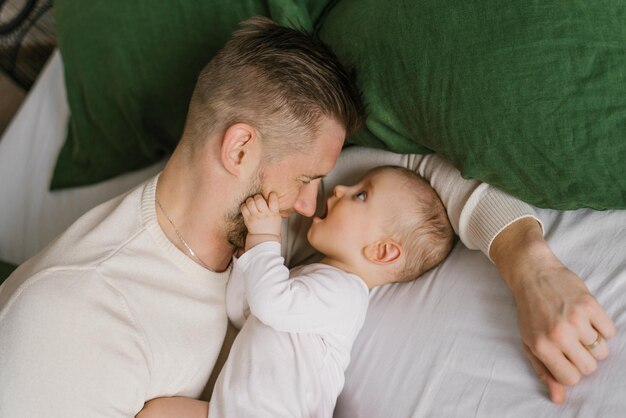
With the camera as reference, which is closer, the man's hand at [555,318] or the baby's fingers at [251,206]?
the man's hand at [555,318]

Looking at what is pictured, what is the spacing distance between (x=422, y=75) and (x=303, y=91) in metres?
0.23

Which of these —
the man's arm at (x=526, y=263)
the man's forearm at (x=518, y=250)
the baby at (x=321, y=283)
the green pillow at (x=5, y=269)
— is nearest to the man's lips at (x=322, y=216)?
the baby at (x=321, y=283)

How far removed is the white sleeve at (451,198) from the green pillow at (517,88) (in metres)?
0.04

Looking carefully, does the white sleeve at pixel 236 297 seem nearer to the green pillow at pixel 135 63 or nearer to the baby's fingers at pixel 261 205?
the baby's fingers at pixel 261 205

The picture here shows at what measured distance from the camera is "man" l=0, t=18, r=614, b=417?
3.29 feet

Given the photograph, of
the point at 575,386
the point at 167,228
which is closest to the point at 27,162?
the point at 167,228

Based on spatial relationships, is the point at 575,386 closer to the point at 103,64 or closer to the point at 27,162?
the point at 103,64

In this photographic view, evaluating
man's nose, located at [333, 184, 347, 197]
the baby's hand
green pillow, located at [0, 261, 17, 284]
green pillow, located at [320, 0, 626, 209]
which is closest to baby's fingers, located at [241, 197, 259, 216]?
the baby's hand

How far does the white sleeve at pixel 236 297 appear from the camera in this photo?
123cm

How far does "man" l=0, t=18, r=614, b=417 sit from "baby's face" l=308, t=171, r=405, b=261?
8 centimetres

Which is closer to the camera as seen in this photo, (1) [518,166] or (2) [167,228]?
(1) [518,166]

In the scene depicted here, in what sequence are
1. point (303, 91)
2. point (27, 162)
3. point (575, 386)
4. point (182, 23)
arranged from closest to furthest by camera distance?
point (575, 386) → point (303, 91) → point (182, 23) → point (27, 162)

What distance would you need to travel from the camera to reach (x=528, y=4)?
102 cm

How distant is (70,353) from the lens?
1006 millimetres
